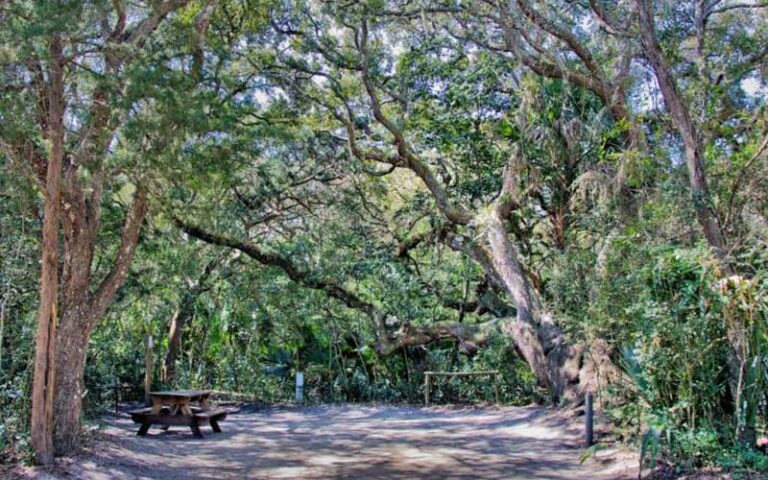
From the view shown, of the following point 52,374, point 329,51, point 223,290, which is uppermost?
point 329,51

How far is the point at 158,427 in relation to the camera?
12.3 metres

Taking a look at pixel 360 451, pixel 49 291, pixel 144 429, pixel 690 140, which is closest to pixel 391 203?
pixel 144 429

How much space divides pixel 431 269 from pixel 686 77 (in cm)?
765

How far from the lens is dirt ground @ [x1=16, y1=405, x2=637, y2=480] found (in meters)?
7.80

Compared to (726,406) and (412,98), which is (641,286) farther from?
(412,98)

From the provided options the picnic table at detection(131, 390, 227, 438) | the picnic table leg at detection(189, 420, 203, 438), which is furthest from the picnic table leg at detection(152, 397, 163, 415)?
the picnic table leg at detection(189, 420, 203, 438)

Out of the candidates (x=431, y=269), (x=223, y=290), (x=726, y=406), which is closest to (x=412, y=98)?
(x=431, y=269)

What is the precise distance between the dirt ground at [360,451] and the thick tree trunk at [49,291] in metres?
0.44

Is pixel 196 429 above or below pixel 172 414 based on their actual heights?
below

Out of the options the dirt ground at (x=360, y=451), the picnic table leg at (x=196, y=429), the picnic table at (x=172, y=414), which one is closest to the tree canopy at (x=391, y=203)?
the dirt ground at (x=360, y=451)

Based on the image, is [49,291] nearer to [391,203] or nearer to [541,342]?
[541,342]

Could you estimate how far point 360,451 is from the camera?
9.55 metres

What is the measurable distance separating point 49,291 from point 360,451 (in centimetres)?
460

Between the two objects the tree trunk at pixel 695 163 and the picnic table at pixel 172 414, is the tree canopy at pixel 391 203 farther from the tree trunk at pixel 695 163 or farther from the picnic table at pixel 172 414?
the picnic table at pixel 172 414
